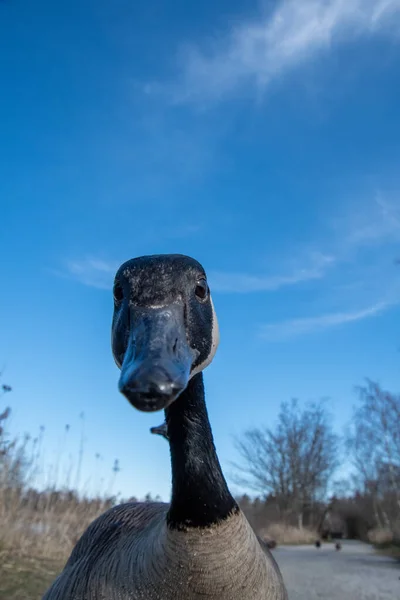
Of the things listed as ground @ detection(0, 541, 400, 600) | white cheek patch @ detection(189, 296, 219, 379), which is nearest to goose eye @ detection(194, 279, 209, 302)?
white cheek patch @ detection(189, 296, 219, 379)

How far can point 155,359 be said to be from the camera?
1705mm

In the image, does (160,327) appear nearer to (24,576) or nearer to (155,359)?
(155,359)

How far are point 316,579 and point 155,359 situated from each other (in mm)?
11124

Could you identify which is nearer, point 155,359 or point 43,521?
point 155,359

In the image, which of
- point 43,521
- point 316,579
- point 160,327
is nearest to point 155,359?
point 160,327

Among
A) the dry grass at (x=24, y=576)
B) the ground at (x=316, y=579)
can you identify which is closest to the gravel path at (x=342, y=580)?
the ground at (x=316, y=579)

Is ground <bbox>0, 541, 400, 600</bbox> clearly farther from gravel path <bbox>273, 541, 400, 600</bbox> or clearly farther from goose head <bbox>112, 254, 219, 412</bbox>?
goose head <bbox>112, 254, 219, 412</bbox>

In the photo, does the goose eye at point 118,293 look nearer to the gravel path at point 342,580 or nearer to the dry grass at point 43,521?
the dry grass at point 43,521

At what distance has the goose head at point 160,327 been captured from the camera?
61.7 inches

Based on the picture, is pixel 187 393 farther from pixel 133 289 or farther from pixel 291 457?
pixel 291 457

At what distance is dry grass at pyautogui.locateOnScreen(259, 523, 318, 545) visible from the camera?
102 feet

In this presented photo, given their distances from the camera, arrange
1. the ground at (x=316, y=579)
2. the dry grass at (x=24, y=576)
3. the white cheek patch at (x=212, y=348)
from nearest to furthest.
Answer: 1. the white cheek patch at (x=212, y=348)
2. the dry grass at (x=24, y=576)
3. the ground at (x=316, y=579)

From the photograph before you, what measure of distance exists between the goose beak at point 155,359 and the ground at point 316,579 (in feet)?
16.0

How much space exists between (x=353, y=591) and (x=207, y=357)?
8.99m
